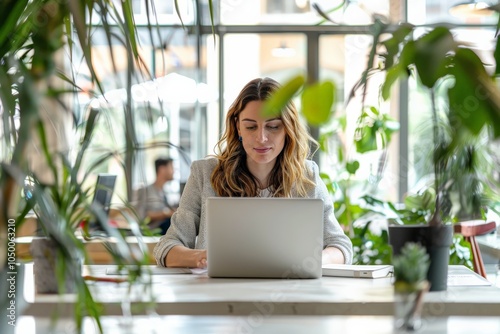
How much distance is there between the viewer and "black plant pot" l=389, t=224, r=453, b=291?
2045 mm

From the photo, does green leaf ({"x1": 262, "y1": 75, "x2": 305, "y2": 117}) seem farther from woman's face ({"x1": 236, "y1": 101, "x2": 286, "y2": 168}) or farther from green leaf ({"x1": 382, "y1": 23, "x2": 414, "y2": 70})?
woman's face ({"x1": 236, "y1": 101, "x2": 286, "y2": 168})

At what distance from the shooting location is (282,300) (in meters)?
1.96

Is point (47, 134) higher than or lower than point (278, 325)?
higher

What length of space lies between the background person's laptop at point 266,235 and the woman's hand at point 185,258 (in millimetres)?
259

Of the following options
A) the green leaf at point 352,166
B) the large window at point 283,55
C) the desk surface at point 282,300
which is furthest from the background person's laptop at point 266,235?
the large window at point 283,55

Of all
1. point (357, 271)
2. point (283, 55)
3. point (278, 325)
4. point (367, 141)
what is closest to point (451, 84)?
point (278, 325)

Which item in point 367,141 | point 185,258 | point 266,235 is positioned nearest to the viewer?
point 266,235

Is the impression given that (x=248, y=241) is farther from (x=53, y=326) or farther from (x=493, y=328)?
(x=53, y=326)

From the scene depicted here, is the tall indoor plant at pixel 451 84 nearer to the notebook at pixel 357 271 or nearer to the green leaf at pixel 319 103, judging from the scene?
the green leaf at pixel 319 103

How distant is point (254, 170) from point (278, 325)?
1168 mm

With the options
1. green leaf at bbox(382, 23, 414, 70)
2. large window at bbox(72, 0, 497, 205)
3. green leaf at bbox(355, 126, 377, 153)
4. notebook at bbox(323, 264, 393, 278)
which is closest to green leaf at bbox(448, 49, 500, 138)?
green leaf at bbox(382, 23, 414, 70)

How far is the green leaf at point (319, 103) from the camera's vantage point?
2.14 ft

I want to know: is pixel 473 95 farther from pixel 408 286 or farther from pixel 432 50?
pixel 408 286

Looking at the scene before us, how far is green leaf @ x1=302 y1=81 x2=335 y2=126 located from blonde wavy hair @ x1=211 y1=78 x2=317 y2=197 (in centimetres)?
235
